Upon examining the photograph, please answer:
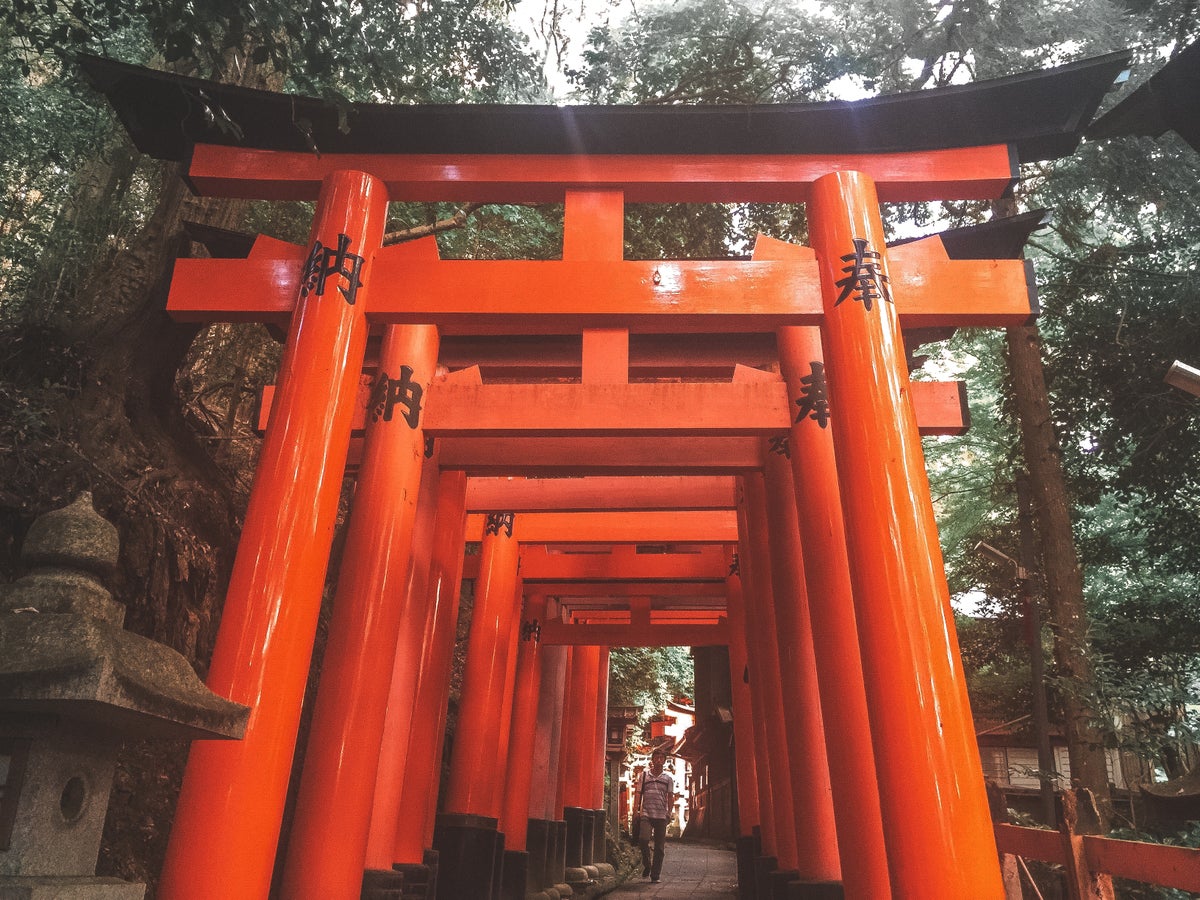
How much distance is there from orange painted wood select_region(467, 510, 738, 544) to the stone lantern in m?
7.93

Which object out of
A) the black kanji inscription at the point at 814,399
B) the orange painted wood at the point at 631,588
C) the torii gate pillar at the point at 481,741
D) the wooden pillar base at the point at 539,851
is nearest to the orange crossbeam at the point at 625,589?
the orange painted wood at the point at 631,588

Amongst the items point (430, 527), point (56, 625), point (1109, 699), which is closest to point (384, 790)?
point (430, 527)

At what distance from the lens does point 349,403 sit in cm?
487

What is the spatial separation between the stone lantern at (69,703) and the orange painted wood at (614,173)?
→ 3.65m

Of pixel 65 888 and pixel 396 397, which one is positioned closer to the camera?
pixel 65 888

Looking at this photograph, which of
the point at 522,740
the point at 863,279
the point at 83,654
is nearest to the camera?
the point at 83,654

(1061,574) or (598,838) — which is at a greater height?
(1061,574)

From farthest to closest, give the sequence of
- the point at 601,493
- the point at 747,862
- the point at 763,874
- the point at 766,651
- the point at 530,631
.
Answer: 1. the point at 530,631
2. the point at 747,862
3. the point at 763,874
4. the point at 601,493
5. the point at 766,651

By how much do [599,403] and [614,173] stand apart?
1555 mm

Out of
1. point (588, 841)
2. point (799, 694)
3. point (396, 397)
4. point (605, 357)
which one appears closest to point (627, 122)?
point (605, 357)

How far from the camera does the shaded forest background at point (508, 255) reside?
6230 mm

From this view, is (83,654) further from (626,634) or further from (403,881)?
(626,634)

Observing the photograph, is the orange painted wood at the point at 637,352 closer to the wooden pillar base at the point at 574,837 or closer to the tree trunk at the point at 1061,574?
the tree trunk at the point at 1061,574

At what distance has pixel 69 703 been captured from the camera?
2.05 meters
